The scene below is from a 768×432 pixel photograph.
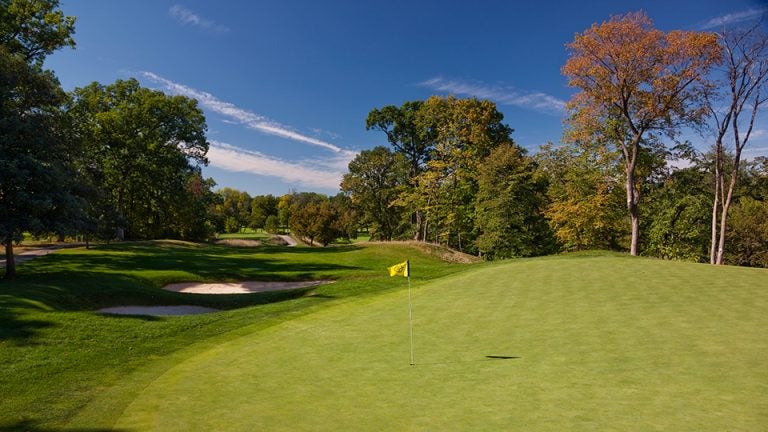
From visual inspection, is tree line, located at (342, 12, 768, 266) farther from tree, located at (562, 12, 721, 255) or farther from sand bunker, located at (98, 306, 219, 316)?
sand bunker, located at (98, 306, 219, 316)

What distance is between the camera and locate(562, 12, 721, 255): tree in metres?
24.4

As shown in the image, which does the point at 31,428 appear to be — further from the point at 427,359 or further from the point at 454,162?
the point at 454,162

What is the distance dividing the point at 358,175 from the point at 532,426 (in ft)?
183

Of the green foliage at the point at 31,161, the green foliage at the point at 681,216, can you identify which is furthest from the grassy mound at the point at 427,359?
the green foliage at the point at 681,216

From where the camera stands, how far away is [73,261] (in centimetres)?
2830

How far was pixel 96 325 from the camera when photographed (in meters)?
11.5

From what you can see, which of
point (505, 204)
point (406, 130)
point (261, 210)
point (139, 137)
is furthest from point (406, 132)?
point (261, 210)

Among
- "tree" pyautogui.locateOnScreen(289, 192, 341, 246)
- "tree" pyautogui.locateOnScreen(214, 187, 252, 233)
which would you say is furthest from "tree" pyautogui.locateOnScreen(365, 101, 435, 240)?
"tree" pyautogui.locateOnScreen(214, 187, 252, 233)

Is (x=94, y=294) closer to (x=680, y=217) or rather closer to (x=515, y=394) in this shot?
(x=515, y=394)

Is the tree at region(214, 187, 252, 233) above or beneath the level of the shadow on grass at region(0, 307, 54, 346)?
above

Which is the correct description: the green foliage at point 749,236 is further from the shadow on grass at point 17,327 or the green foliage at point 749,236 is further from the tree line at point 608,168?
the shadow on grass at point 17,327

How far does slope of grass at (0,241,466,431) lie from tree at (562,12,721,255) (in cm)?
1409

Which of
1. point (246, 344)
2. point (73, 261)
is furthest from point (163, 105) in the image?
point (246, 344)

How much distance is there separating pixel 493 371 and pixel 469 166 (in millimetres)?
37297
